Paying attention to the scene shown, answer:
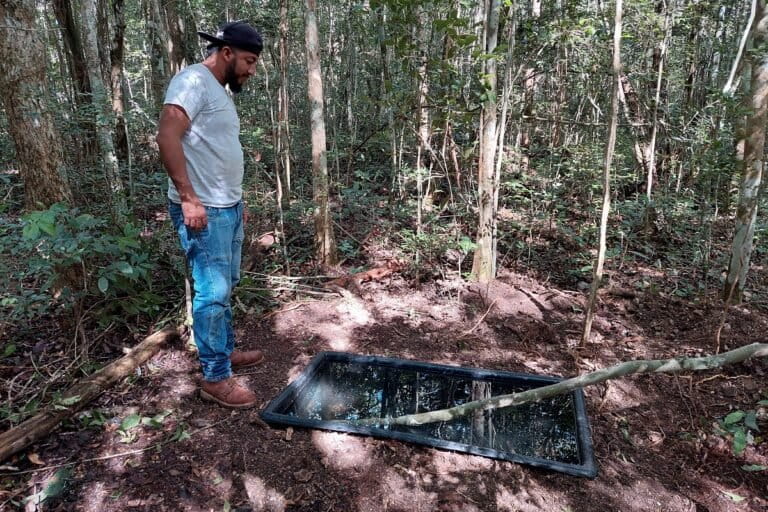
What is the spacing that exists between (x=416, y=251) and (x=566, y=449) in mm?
2511

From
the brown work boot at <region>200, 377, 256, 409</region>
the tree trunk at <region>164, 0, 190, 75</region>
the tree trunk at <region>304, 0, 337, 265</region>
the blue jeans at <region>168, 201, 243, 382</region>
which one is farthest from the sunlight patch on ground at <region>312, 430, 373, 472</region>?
the tree trunk at <region>164, 0, 190, 75</region>

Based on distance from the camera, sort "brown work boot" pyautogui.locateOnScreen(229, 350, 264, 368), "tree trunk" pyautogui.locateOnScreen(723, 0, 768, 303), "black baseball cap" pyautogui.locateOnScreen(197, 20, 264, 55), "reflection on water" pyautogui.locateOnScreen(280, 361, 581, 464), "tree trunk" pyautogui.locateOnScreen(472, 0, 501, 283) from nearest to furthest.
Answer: "black baseball cap" pyautogui.locateOnScreen(197, 20, 264, 55)
"reflection on water" pyautogui.locateOnScreen(280, 361, 581, 464)
"brown work boot" pyautogui.locateOnScreen(229, 350, 264, 368)
"tree trunk" pyautogui.locateOnScreen(723, 0, 768, 303)
"tree trunk" pyautogui.locateOnScreen(472, 0, 501, 283)

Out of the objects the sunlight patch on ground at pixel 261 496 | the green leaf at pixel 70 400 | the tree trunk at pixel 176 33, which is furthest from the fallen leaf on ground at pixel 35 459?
the tree trunk at pixel 176 33

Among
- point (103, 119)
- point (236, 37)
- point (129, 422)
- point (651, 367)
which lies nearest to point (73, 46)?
point (103, 119)

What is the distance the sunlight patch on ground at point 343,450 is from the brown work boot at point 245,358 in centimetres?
85

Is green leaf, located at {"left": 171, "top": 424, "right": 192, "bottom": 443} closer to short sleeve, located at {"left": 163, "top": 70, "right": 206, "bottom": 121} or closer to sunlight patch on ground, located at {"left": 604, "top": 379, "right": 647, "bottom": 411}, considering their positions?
short sleeve, located at {"left": 163, "top": 70, "right": 206, "bottom": 121}

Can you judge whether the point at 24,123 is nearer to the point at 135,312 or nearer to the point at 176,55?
the point at 135,312

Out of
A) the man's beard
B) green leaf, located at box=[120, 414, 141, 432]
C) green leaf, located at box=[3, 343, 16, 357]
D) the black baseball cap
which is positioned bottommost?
green leaf, located at box=[120, 414, 141, 432]

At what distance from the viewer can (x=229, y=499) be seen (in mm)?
1958

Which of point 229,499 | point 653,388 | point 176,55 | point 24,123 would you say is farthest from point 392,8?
point 176,55

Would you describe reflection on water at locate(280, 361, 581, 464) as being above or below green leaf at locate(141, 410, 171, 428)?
below

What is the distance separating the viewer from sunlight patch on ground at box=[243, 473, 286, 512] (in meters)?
1.94

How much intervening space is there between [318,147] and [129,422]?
9.76 ft

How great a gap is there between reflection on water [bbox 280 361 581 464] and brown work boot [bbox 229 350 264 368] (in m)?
0.41
